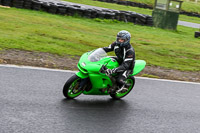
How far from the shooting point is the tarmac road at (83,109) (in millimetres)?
5871

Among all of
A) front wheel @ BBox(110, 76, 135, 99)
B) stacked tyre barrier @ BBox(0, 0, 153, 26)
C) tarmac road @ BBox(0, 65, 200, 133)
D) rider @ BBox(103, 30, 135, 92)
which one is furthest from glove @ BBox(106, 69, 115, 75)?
stacked tyre barrier @ BBox(0, 0, 153, 26)

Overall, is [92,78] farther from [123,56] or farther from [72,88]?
[123,56]

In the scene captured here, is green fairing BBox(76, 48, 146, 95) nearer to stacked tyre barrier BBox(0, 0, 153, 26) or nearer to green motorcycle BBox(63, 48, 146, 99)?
green motorcycle BBox(63, 48, 146, 99)

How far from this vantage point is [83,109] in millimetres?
6812

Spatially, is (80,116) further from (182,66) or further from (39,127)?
(182,66)

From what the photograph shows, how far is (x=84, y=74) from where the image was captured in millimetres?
7062

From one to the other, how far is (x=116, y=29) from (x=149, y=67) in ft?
26.0

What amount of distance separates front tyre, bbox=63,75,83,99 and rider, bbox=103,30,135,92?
0.66m

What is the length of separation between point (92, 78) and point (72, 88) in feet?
1.63

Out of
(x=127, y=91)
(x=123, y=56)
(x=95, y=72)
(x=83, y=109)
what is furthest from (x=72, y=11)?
(x=83, y=109)

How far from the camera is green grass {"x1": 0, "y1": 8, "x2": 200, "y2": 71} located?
40.9 feet

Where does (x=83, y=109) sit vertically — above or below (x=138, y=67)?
below

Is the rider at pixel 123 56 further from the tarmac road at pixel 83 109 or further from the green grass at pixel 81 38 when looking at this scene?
the green grass at pixel 81 38

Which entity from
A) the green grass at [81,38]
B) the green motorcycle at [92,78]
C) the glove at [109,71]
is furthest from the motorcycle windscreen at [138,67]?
the green grass at [81,38]
